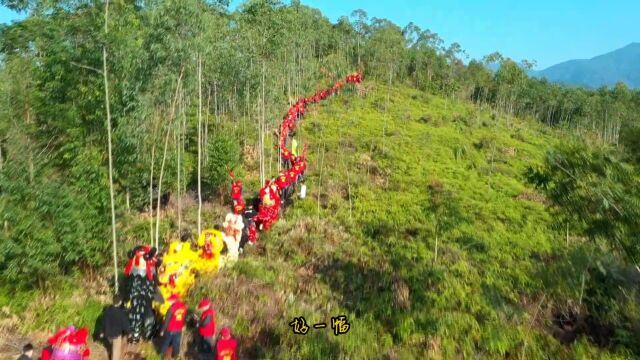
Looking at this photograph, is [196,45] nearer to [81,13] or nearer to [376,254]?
[81,13]

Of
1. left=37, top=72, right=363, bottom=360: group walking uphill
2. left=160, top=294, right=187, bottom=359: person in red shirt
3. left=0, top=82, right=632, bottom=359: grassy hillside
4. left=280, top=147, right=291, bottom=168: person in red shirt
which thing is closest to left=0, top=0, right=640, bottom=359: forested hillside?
left=0, top=82, right=632, bottom=359: grassy hillside

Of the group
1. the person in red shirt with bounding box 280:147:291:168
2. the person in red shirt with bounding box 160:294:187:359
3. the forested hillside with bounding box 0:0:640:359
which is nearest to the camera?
the forested hillside with bounding box 0:0:640:359

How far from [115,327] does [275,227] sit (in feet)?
31.6

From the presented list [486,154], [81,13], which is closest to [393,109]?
[486,154]

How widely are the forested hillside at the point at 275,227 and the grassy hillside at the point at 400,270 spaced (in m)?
0.06

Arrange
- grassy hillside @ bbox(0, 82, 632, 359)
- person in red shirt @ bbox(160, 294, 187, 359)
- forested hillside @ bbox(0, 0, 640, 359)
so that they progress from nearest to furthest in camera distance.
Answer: forested hillside @ bbox(0, 0, 640, 359), person in red shirt @ bbox(160, 294, 187, 359), grassy hillside @ bbox(0, 82, 632, 359)

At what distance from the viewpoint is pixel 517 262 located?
15156mm

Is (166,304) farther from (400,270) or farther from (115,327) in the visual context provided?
(400,270)

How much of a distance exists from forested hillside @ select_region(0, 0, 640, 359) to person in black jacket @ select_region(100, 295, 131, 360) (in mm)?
757

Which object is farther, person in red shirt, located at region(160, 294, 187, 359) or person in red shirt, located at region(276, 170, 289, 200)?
person in red shirt, located at region(276, 170, 289, 200)

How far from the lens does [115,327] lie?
8516 mm

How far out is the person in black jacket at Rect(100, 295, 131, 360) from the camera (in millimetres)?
8492

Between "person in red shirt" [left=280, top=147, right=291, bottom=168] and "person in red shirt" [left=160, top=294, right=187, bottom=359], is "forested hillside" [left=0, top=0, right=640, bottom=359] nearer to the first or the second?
"person in red shirt" [left=160, top=294, right=187, bottom=359]

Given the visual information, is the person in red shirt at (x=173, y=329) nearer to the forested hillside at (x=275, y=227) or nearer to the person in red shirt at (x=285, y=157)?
the forested hillside at (x=275, y=227)
